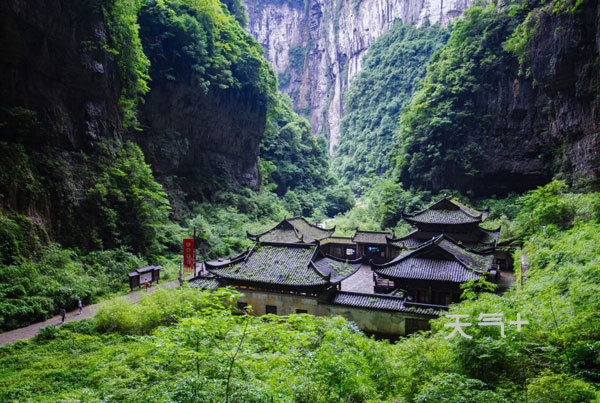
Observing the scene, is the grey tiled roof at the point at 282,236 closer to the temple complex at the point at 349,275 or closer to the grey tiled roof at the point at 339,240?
the grey tiled roof at the point at 339,240

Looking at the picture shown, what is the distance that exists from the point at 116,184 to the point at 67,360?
1472 centimetres

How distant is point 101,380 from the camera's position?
7.54 meters

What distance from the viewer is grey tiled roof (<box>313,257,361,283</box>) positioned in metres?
16.1

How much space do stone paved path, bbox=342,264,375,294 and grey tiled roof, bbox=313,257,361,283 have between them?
2954 mm

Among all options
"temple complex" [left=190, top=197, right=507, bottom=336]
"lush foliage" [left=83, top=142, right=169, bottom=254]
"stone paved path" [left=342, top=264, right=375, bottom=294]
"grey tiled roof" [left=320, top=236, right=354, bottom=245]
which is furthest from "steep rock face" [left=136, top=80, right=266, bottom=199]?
"stone paved path" [left=342, top=264, right=375, bottom=294]

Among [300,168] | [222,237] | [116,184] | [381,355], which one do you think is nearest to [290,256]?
[381,355]

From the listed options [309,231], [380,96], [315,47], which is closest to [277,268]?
[309,231]

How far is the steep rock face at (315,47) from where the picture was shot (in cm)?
9162

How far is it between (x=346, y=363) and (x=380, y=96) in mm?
72788

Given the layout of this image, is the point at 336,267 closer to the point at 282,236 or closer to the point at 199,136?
the point at 282,236

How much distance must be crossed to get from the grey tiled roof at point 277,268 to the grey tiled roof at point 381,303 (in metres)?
1.31

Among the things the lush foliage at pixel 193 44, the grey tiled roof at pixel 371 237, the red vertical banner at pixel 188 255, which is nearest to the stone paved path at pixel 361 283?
the grey tiled roof at pixel 371 237

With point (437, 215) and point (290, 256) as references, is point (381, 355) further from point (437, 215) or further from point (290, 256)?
point (437, 215)

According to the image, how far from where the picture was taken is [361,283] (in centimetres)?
2273
